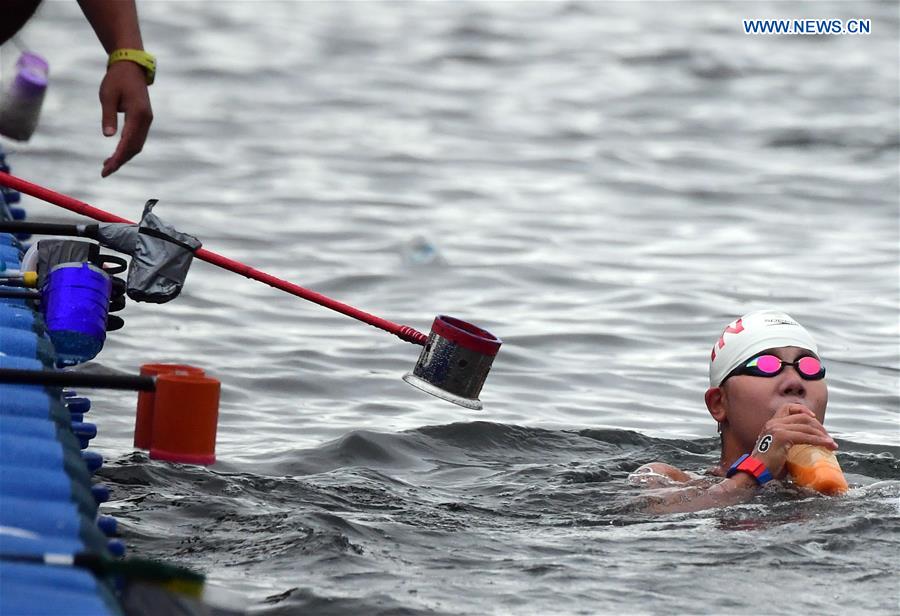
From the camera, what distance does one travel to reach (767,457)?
5.59 meters

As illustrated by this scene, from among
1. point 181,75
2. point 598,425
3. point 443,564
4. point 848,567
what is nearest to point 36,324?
point 443,564

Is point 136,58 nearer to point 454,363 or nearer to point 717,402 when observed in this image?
point 454,363

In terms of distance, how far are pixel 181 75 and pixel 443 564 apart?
1649cm

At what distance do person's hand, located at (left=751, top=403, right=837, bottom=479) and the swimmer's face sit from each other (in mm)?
202

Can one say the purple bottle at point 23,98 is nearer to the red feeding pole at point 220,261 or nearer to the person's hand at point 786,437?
the red feeding pole at point 220,261

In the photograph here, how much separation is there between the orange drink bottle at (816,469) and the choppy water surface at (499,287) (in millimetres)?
96

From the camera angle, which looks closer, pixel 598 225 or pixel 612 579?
pixel 612 579

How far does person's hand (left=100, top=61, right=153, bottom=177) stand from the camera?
5199 millimetres

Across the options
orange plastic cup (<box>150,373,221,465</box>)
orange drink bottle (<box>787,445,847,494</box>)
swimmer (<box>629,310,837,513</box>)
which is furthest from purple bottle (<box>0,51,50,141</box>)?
orange drink bottle (<box>787,445,847,494</box>)

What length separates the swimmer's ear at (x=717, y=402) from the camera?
245 inches

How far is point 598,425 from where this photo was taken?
7.87 meters

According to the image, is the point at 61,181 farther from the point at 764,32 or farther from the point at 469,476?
the point at 764,32

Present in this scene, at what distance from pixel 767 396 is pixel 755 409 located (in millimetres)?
69

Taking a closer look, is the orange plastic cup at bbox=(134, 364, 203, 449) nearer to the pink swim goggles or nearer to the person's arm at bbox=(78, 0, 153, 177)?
the person's arm at bbox=(78, 0, 153, 177)
